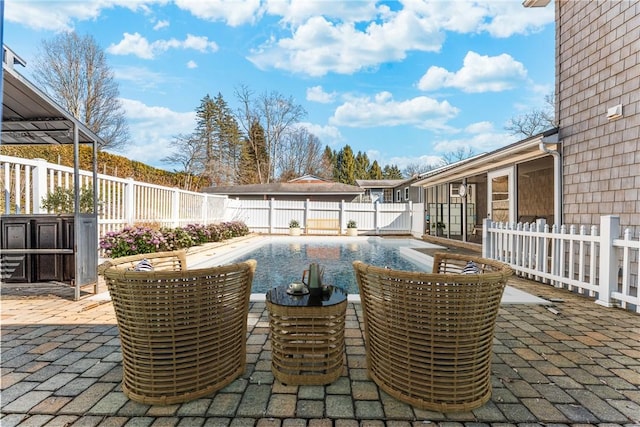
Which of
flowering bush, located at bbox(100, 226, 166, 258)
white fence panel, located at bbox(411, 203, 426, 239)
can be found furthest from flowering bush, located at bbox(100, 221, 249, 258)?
white fence panel, located at bbox(411, 203, 426, 239)

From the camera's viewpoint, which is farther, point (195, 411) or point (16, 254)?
point (16, 254)

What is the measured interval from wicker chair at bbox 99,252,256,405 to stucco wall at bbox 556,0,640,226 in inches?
215

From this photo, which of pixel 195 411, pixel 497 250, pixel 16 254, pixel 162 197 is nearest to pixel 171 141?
pixel 162 197

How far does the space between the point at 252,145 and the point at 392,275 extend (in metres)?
27.8

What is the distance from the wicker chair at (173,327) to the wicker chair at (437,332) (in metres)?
0.86

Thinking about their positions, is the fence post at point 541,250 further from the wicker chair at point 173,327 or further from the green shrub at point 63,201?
the green shrub at point 63,201

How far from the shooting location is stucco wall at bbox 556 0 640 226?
14.8 feet

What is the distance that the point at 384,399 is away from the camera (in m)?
1.83

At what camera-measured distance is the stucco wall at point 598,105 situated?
452 centimetres

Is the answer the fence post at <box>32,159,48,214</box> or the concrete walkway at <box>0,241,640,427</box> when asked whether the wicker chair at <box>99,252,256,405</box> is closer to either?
the concrete walkway at <box>0,241,640,427</box>

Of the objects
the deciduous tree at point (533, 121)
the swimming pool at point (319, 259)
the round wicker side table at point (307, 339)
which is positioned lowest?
the swimming pool at point (319, 259)

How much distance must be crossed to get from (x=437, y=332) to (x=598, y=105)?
5.56m

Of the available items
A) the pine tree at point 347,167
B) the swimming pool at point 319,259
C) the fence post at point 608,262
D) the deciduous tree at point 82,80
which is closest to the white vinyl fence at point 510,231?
the fence post at point 608,262

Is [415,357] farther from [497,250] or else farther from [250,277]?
[497,250]
